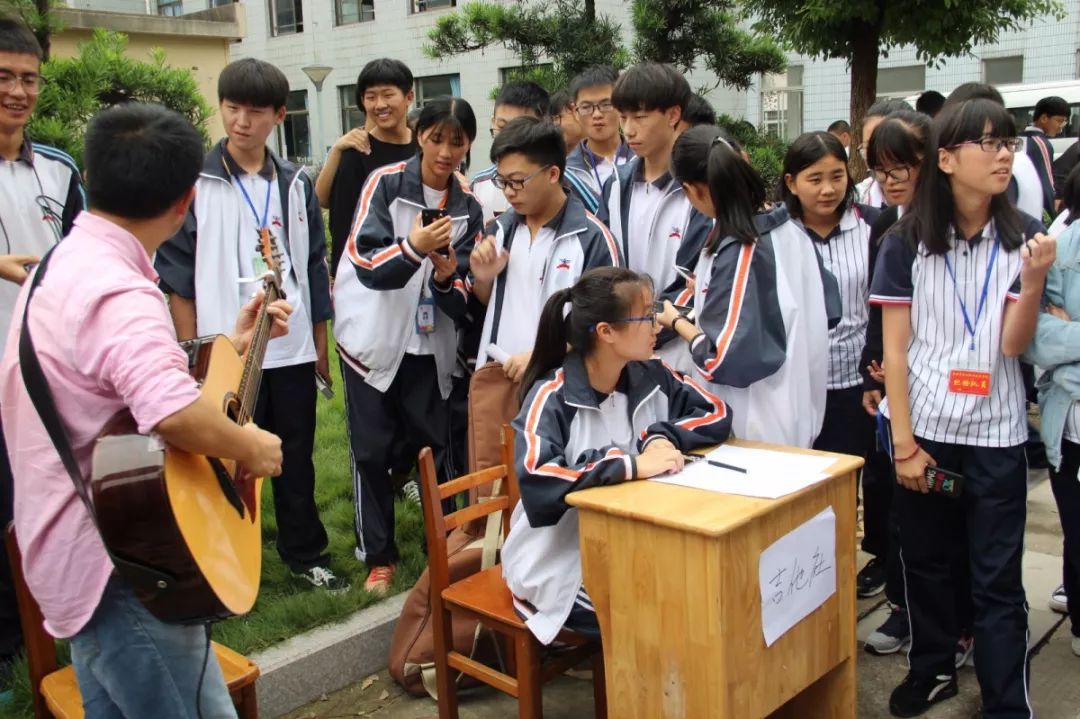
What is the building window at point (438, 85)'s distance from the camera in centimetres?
2200

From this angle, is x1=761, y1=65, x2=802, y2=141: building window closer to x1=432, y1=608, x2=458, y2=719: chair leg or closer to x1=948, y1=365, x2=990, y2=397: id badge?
x1=948, y1=365, x2=990, y2=397: id badge

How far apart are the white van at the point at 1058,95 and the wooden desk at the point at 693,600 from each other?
12.7 meters

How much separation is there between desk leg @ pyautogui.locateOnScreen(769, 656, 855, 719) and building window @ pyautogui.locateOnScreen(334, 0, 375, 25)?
22608 millimetres

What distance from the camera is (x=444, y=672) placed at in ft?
10.1

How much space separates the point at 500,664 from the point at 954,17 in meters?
9.44

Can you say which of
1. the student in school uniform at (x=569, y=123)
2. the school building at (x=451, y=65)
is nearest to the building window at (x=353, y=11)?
the school building at (x=451, y=65)

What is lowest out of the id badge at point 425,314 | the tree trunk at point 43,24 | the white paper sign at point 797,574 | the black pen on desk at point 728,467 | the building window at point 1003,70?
the white paper sign at point 797,574

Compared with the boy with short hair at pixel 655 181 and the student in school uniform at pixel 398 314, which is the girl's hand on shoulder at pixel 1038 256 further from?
the student in school uniform at pixel 398 314

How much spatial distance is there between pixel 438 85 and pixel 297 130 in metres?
5.21

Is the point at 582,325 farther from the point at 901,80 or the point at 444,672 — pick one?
the point at 901,80

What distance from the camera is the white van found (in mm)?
13695

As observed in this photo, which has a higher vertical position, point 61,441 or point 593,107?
point 593,107

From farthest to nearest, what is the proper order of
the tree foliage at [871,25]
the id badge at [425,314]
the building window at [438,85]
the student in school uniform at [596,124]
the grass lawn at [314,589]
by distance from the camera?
the building window at [438,85]
the tree foliage at [871,25]
the student in school uniform at [596,124]
the id badge at [425,314]
the grass lawn at [314,589]

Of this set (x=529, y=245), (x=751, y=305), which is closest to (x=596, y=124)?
(x=529, y=245)
